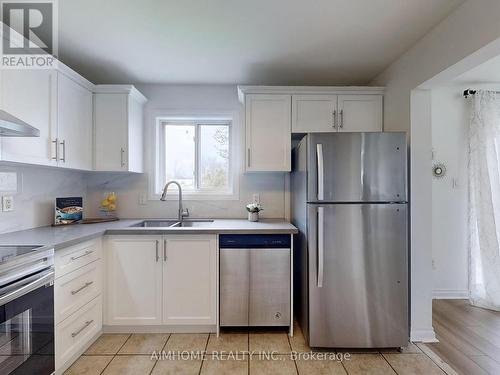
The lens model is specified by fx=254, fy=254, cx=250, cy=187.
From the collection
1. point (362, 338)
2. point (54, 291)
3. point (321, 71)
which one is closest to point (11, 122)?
point (54, 291)

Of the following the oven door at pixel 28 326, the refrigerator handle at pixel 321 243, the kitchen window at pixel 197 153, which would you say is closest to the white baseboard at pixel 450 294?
the refrigerator handle at pixel 321 243

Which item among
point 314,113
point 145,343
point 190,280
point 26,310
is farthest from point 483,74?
point 26,310

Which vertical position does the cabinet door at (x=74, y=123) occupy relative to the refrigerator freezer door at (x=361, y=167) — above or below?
above

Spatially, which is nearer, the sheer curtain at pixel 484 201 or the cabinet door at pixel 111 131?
the cabinet door at pixel 111 131

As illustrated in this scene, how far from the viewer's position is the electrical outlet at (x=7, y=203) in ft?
6.26

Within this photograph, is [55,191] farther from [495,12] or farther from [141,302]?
[495,12]

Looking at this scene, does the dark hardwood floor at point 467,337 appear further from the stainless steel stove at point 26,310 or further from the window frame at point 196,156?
the stainless steel stove at point 26,310

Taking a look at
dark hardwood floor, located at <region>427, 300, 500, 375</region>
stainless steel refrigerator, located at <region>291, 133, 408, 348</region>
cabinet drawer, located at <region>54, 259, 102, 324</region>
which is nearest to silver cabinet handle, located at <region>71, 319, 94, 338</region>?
cabinet drawer, located at <region>54, 259, 102, 324</region>

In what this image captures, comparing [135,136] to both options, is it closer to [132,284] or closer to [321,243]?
[132,284]

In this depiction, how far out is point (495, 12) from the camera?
1.43 m

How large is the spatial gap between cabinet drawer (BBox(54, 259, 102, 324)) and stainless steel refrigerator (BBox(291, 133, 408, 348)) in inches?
68.7

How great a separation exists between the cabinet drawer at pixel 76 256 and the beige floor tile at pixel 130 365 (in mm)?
758

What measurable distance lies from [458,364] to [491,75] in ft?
9.08

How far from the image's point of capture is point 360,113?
8.51 ft
